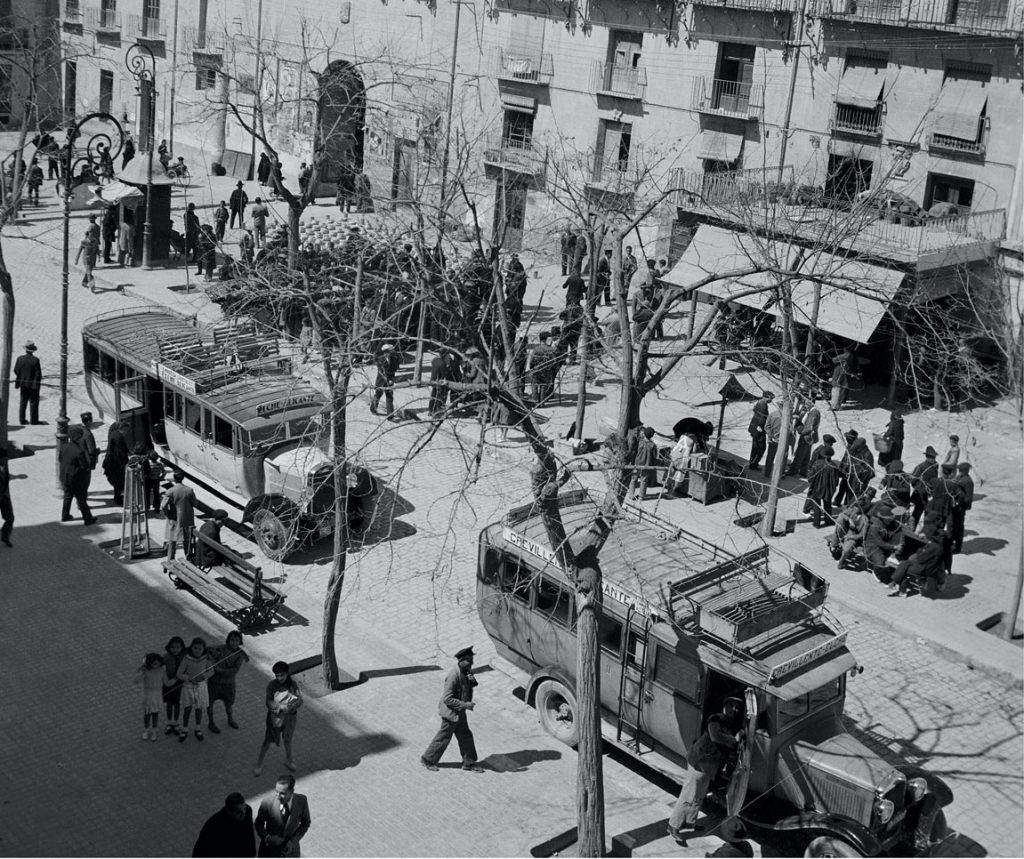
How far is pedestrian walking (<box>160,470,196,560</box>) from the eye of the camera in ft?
60.5

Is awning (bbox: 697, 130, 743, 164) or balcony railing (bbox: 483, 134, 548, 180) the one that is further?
balcony railing (bbox: 483, 134, 548, 180)

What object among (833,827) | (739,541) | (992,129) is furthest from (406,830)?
(992,129)

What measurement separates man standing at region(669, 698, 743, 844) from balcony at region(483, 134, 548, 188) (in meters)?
26.7

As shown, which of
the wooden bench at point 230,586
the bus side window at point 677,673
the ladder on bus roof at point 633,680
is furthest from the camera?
the wooden bench at point 230,586

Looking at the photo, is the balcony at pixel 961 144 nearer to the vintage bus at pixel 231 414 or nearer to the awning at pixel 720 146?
the awning at pixel 720 146

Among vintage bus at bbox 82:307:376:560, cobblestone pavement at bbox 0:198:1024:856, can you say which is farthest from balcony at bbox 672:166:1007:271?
cobblestone pavement at bbox 0:198:1024:856

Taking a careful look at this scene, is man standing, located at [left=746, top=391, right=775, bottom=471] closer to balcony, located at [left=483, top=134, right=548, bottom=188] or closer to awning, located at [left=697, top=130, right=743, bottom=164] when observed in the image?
awning, located at [left=697, top=130, right=743, bottom=164]

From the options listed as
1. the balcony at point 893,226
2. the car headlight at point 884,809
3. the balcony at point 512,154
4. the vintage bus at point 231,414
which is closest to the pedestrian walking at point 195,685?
the vintage bus at point 231,414

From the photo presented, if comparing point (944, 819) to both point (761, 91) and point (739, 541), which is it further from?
point (761, 91)

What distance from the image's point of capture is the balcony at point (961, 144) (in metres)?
30.5

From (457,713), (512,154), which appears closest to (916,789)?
(457,713)

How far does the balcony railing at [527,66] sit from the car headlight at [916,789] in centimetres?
2978

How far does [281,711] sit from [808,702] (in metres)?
5.19

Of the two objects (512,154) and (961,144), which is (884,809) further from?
(512,154)
